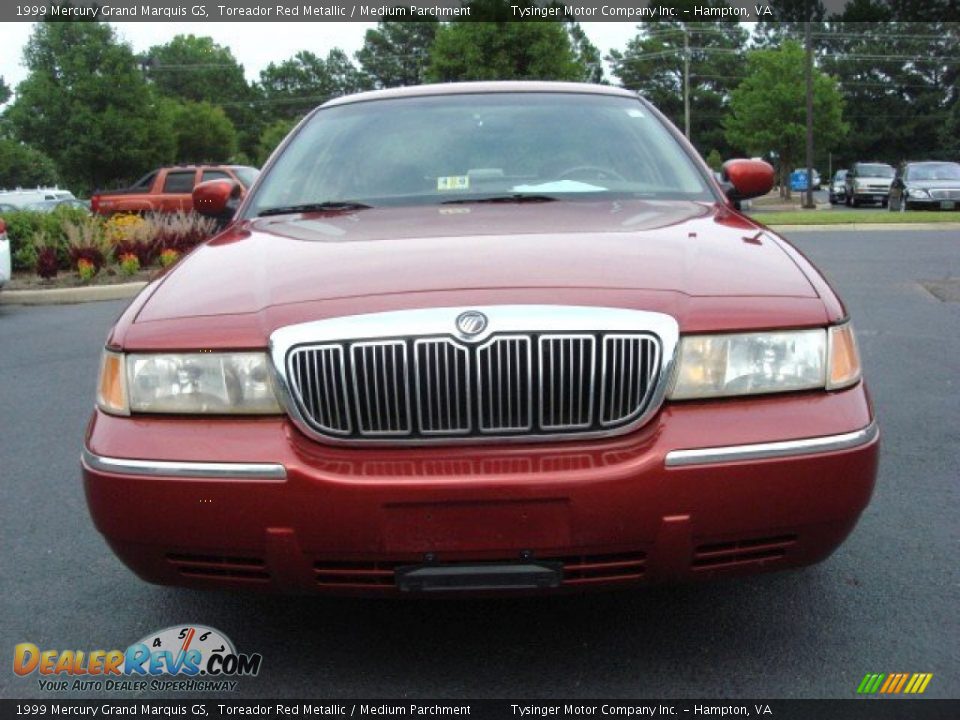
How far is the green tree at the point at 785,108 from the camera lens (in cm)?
4647

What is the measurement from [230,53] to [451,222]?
325 ft

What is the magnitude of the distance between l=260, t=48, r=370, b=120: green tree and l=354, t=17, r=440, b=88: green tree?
14.4ft

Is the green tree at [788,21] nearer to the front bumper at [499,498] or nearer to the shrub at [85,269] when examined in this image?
the shrub at [85,269]

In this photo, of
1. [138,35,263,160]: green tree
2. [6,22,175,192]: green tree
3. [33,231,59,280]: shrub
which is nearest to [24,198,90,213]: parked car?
[33,231,59,280]: shrub

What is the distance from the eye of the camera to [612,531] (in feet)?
7.47

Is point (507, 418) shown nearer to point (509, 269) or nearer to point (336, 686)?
point (509, 269)

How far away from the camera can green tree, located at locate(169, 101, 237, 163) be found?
58.0 m

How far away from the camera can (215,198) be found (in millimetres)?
4266

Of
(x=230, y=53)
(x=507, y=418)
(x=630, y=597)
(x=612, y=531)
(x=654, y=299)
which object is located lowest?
(x=630, y=597)

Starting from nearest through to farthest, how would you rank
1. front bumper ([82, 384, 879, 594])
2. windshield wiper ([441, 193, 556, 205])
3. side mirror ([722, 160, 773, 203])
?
front bumper ([82, 384, 879, 594])
windshield wiper ([441, 193, 556, 205])
side mirror ([722, 160, 773, 203])

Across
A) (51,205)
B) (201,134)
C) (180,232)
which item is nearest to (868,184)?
(51,205)

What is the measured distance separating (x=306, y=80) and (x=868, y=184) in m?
65.6

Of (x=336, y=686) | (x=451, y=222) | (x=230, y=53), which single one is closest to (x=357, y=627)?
(x=336, y=686)

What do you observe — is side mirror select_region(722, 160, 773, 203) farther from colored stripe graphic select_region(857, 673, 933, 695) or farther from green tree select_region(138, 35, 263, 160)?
green tree select_region(138, 35, 263, 160)
